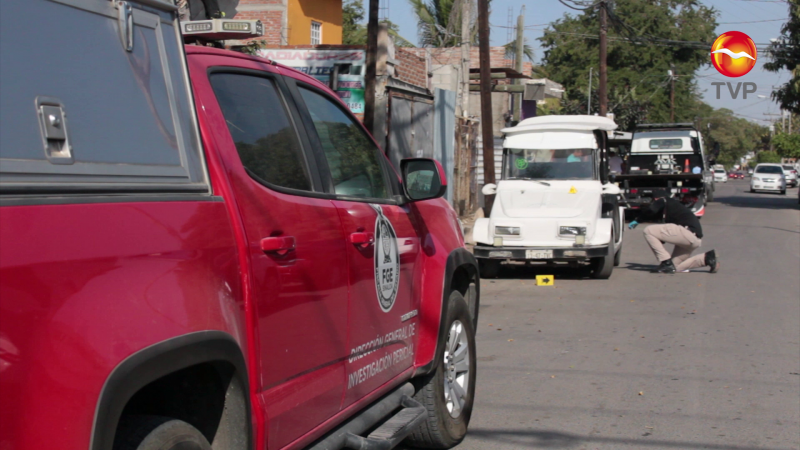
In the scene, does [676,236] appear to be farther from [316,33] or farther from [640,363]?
[316,33]

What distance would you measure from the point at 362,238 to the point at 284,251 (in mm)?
Result: 724

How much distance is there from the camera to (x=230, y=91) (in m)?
3.07

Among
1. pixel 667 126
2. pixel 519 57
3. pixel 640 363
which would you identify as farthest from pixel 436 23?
pixel 640 363

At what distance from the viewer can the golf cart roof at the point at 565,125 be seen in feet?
45.0

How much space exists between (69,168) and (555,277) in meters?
11.6

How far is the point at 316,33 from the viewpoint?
2723cm

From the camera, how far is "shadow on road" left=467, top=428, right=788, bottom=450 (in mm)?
5008

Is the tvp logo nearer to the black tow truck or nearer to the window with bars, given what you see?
the black tow truck

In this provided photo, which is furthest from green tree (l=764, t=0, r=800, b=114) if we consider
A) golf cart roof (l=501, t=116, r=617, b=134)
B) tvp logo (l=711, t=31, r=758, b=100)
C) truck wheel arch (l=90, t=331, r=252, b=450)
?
truck wheel arch (l=90, t=331, r=252, b=450)

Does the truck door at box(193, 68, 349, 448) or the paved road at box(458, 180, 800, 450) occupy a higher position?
the truck door at box(193, 68, 349, 448)

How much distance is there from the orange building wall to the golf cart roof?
42.5 feet

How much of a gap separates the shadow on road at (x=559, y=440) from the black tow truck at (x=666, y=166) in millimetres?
18999

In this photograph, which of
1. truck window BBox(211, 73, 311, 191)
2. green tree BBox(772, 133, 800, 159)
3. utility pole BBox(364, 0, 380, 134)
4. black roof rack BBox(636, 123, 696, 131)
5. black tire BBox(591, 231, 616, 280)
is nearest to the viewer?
truck window BBox(211, 73, 311, 191)

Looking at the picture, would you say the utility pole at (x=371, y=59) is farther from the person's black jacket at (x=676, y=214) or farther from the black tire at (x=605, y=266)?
the person's black jacket at (x=676, y=214)
